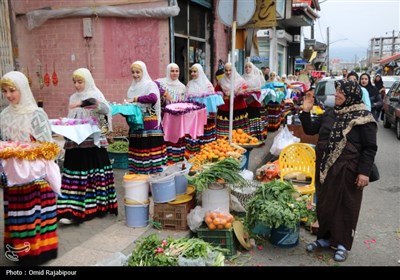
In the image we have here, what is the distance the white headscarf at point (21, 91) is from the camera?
3555 mm

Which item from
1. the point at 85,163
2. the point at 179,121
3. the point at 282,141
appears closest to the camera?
the point at 85,163

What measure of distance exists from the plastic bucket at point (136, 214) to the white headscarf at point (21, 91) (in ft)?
5.50

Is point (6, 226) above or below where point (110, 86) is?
below

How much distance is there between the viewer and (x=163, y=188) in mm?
4562

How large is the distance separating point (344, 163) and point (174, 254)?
2068mm

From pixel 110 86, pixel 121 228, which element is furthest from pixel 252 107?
pixel 121 228

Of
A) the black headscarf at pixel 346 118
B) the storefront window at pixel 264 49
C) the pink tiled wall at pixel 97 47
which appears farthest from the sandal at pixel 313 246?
the storefront window at pixel 264 49

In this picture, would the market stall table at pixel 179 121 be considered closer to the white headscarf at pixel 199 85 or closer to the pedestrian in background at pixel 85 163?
the white headscarf at pixel 199 85

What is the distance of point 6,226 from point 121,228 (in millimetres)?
1380

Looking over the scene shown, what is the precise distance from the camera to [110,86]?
8633 mm

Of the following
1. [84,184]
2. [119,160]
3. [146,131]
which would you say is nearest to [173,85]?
[146,131]

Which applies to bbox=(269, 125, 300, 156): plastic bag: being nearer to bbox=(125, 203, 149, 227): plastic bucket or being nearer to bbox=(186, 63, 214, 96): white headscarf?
bbox=(186, 63, 214, 96): white headscarf

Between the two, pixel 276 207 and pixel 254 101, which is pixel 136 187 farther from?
pixel 254 101

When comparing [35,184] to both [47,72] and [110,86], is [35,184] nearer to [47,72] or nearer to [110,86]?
[110,86]
